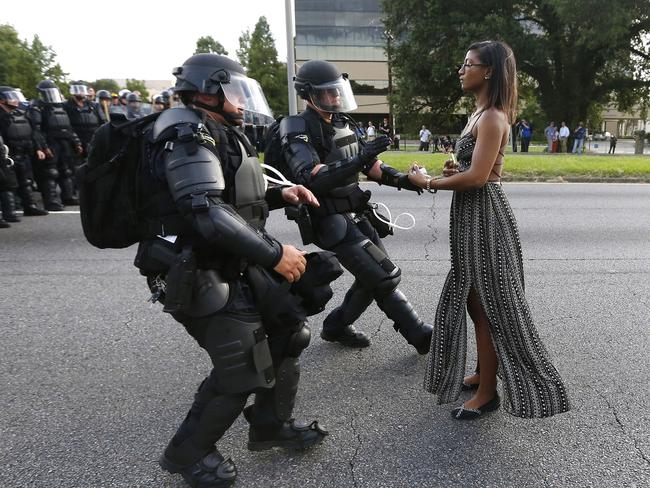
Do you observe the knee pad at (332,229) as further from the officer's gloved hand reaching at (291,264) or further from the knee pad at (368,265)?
the officer's gloved hand reaching at (291,264)

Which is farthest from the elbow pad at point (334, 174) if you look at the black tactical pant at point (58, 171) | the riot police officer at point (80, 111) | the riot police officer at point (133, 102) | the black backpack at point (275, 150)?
the riot police officer at point (133, 102)

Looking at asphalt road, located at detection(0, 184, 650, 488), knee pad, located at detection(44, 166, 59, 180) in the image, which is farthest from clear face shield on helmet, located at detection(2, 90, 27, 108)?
asphalt road, located at detection(0, 184, 650, 488)

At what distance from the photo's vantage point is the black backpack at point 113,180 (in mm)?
1994

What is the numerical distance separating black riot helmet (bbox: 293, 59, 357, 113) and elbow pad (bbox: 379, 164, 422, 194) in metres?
0.46

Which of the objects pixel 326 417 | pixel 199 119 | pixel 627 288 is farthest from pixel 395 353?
pixel 627 288

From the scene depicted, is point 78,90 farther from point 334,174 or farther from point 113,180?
point 113,180

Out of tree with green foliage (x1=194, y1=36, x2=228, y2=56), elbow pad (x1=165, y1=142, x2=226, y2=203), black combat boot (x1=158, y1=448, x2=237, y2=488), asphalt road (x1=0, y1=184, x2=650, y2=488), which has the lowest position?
asphalt road (x1=0, y1=184, x2=650, y2=488)

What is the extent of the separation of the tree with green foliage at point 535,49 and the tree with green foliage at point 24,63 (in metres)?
21.5

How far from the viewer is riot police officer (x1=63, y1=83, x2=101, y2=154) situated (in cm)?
938

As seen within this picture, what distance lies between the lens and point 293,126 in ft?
9.83

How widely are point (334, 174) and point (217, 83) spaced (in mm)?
890

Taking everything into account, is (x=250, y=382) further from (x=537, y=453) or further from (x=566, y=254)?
(x=566, y=254)

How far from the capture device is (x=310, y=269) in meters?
2.02

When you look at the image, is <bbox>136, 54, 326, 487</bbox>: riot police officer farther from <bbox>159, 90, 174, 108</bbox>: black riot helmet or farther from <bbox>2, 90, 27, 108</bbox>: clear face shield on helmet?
<bbox>159, 90, 174, 108</bbox>: black riot helmet
